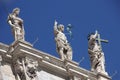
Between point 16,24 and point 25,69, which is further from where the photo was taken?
point 16,24

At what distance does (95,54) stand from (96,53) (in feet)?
0.32

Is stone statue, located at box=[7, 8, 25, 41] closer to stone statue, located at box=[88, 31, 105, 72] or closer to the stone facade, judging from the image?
the stone facade

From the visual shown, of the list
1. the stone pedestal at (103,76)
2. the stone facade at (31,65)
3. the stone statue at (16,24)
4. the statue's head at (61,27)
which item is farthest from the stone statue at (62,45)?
the stone statue at (16,24)

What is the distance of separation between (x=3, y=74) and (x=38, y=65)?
8.00 ft

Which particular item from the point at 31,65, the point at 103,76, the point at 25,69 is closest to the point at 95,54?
the point at 103,76

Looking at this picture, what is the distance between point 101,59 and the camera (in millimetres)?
44250

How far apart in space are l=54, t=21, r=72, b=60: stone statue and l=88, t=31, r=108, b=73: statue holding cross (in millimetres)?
1829

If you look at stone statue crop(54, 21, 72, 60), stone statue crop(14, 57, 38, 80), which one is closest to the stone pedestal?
stone statue crop(54, 21, 72, 60)

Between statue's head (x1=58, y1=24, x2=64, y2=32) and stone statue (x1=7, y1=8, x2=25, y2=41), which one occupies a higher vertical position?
statue's head (x1=58, y1=24, x2=64, y2=32)

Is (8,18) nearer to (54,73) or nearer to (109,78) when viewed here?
(54,73)

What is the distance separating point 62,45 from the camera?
140ft

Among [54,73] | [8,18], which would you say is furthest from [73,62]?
[8,18]

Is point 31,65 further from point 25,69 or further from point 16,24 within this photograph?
point 16,24

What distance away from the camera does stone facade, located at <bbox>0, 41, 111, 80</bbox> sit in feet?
129
